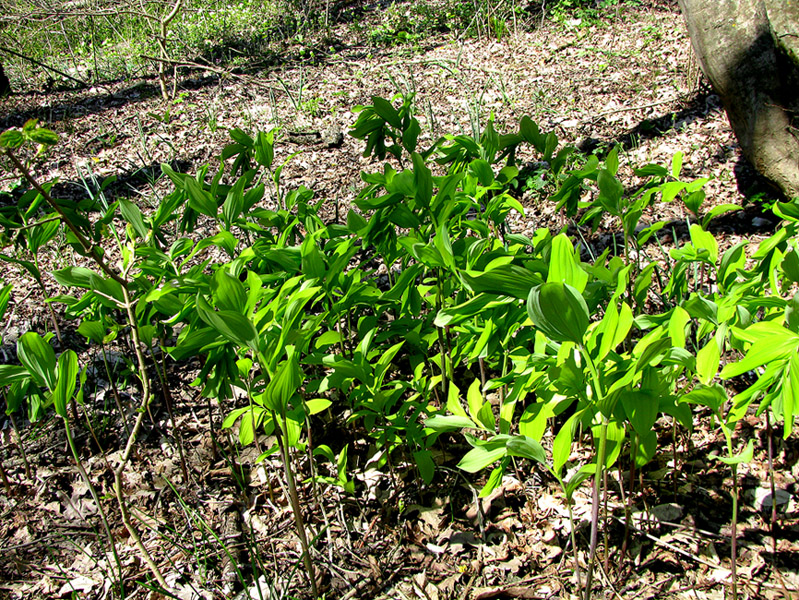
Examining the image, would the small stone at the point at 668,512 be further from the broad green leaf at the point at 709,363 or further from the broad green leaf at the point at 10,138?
the broad green leaf at the point at 10,138

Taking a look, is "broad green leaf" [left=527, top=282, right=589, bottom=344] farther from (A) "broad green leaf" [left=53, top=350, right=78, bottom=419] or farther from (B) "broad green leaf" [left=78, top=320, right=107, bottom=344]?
(B) "broad green leaf" [left=78, top=320, right=107, bottom=344]

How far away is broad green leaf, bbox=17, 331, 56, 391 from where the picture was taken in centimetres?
153

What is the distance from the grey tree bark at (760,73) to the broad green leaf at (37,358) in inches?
128

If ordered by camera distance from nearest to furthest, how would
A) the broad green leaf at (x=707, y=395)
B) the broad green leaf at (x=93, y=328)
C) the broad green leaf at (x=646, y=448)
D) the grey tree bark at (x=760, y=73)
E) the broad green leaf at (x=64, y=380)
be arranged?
the broad green leaf at (x=707, y=395)
the broad green leaf at (x=646, y=448)
the broad green leaf at (x=64, y=380)
the broad green leaf at (x=93, y=328)
the grey tree bark at (x=760, y=73)

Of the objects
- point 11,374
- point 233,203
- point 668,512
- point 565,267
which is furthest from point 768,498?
point 11,374

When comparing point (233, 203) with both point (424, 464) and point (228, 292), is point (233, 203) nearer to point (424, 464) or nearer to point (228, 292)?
point (228, 292)

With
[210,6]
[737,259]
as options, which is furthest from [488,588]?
[210,6]

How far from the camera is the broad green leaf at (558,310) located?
0.92 meters

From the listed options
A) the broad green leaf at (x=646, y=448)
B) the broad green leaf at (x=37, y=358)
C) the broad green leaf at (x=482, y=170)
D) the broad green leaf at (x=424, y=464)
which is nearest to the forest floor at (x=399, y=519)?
the broad green leaf at (x=424, y=464)

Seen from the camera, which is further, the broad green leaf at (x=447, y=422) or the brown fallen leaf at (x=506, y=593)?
the brown fallen leaf at (x=506, y=593)

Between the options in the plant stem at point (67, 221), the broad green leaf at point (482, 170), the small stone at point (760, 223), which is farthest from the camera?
the small stone at point (760, 223)

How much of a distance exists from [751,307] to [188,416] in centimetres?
213

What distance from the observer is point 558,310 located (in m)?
0.94

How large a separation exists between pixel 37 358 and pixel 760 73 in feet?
11.2
